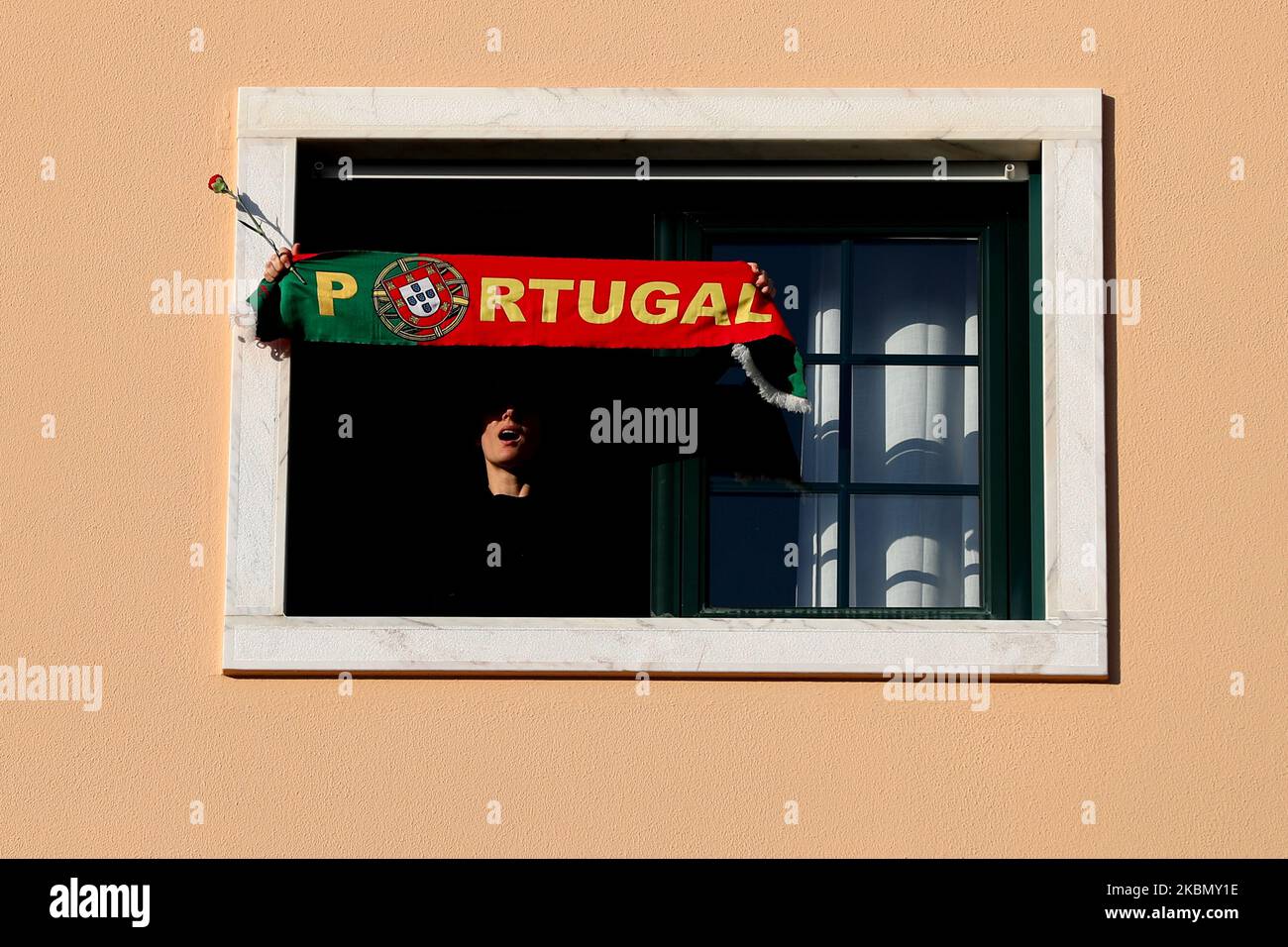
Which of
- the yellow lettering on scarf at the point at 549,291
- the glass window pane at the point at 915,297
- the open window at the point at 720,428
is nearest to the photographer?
the yellow lettering on scarf at the point at 549,291

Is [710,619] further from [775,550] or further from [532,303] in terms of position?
[532,303]

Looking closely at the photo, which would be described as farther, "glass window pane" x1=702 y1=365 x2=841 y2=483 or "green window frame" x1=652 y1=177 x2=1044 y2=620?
"glass window pane" x1=702 y1=365 x2=841 y2=483

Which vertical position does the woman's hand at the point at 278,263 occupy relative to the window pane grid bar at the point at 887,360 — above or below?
above

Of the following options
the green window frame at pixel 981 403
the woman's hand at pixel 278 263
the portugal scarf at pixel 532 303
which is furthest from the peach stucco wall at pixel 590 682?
the portugal scarf at pixel 532 303

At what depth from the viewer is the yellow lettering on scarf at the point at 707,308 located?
5.62 m

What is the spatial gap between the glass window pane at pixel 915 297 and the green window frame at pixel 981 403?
0.18 ft

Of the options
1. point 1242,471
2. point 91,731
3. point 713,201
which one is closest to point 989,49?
point 713,201

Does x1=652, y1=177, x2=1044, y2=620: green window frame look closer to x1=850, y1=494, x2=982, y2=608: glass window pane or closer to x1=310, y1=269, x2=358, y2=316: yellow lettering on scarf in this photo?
x1=850, y1=494, x2=982, y2=608: glass window pane

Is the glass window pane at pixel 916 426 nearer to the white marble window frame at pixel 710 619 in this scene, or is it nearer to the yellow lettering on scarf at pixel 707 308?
the white marble window frame at pixel 710 619

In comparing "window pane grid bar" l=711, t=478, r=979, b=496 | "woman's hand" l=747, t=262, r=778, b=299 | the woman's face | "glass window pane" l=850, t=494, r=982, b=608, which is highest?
"woman's hand" l=747, t=262, r=778, b=299

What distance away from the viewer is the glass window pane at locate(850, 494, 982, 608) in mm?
5785

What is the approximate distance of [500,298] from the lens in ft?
18.3

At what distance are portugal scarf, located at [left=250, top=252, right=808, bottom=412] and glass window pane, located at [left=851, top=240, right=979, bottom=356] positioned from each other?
1.32 feet

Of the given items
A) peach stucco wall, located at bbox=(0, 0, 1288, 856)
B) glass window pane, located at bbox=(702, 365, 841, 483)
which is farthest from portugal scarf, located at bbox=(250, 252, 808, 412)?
peach stucco wall, located at bbox=(0, 0, 1288, 856)
